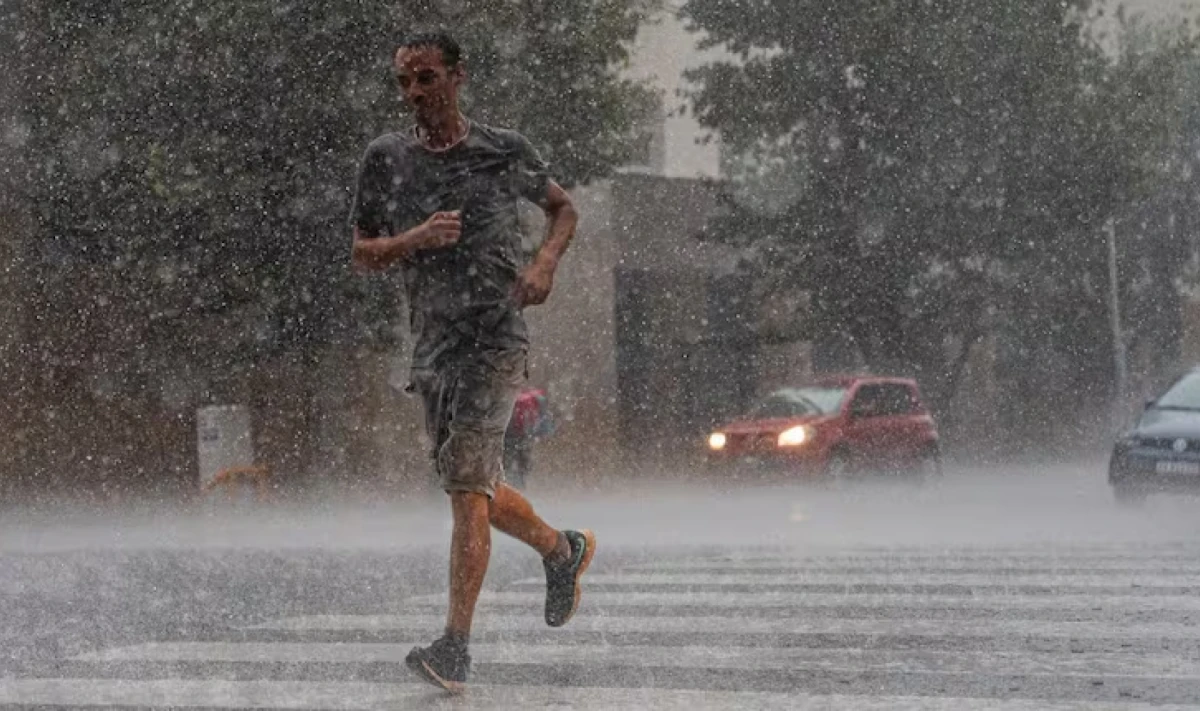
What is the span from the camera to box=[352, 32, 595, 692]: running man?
5.21 meters

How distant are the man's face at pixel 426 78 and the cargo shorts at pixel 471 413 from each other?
0.69 metres

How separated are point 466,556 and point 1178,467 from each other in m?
Result: 11.1

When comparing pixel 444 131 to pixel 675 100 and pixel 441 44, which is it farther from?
pixel 675 100

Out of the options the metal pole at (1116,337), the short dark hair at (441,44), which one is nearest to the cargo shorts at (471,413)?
the short dark hair at (441,44)

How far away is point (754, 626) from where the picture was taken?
22.2 feet

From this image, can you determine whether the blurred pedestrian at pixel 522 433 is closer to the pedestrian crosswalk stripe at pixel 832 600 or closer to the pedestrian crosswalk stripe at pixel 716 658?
the pedestrian crosswalk stripe at pixel 832 600

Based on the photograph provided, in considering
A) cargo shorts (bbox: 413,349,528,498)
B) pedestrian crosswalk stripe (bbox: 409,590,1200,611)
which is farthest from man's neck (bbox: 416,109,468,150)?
pedestrian crosswalk stripe (bbox: 409,590,1200,611)

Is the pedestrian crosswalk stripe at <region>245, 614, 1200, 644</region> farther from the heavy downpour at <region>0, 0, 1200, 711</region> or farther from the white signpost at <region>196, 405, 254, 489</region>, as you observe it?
the white signpost at <region>196, 405, 254, 489</region>

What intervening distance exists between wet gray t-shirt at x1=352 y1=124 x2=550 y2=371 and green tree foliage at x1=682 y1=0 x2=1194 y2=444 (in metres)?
21.4

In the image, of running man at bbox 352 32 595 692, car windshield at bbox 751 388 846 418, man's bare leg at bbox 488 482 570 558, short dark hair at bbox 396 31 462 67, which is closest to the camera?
running man at bbox 352 32 595 692

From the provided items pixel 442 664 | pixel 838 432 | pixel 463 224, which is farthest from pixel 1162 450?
pixel 442 664

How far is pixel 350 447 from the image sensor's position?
21422 millimetres

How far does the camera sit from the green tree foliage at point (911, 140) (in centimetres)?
2648

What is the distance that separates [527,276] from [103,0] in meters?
12.5
